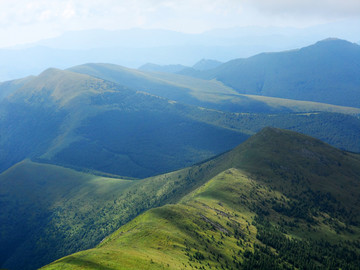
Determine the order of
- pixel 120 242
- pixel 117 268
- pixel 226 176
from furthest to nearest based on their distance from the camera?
pixel 226 176, pixel 120 242, pixel 117 268

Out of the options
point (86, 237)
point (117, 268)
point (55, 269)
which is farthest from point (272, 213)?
point (86, 237)

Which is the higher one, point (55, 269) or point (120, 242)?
point (55, 269)

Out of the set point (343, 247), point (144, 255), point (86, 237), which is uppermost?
point (144, 255)

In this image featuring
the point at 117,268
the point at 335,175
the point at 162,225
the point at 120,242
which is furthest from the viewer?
the point at 335,175

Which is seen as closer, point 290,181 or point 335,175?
point 290,181

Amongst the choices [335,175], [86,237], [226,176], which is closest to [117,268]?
[226,176]

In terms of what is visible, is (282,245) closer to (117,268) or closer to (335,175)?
(117,268)

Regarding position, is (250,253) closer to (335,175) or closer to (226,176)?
(226,176)
